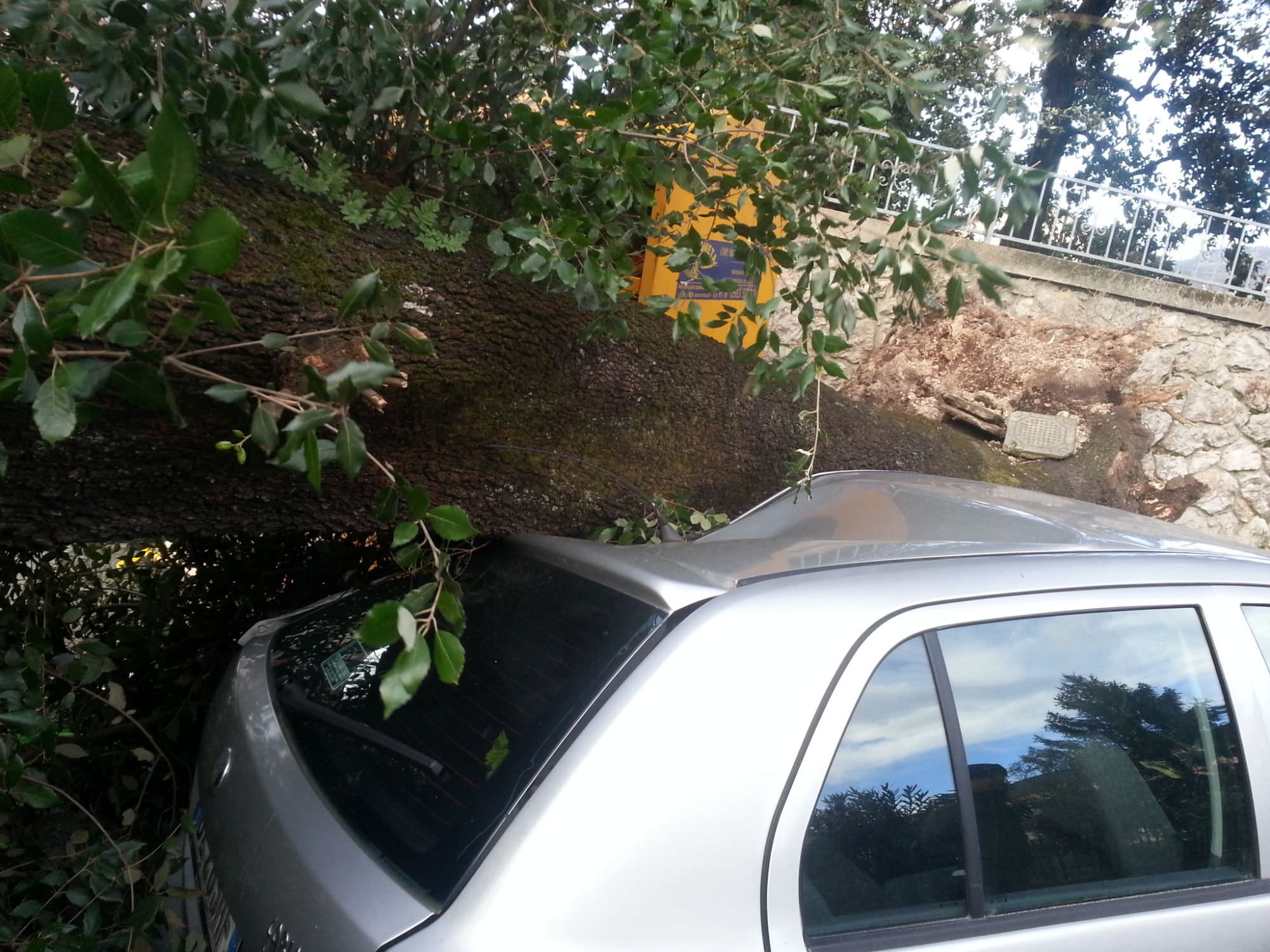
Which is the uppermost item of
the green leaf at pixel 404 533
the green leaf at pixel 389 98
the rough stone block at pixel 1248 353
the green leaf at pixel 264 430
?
the rough stone block at pixel 1248 353

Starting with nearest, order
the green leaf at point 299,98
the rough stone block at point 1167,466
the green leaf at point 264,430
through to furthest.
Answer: the green leaf at point 264,430 → the green leaf at point 299,98 → the rough stone block at point 1167,466

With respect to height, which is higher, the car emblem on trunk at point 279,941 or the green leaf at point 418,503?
the green leaf at point 418,503

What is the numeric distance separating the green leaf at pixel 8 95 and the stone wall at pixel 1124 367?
5.16m

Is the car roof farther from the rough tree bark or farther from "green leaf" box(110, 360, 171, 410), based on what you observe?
"green leaf" box(110, 360, 171, 410)

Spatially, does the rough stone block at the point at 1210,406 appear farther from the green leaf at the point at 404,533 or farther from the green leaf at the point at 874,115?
the green leaf at the point at 404,533

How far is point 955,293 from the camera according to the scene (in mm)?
2281

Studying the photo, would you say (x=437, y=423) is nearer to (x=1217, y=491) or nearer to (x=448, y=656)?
(x=448, y=656)

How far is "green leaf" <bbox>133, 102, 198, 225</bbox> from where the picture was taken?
3.74 ft

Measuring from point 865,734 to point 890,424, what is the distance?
265 cm

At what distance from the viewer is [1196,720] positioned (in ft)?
6.56

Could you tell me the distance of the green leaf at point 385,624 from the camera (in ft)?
4.37

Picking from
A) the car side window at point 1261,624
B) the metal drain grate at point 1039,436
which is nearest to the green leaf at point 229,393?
the car side window at point 1261,624

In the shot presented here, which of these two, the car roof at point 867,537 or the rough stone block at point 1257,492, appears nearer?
the car roof at point 867,537

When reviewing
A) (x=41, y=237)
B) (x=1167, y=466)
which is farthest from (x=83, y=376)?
(x=1167, y=466)
